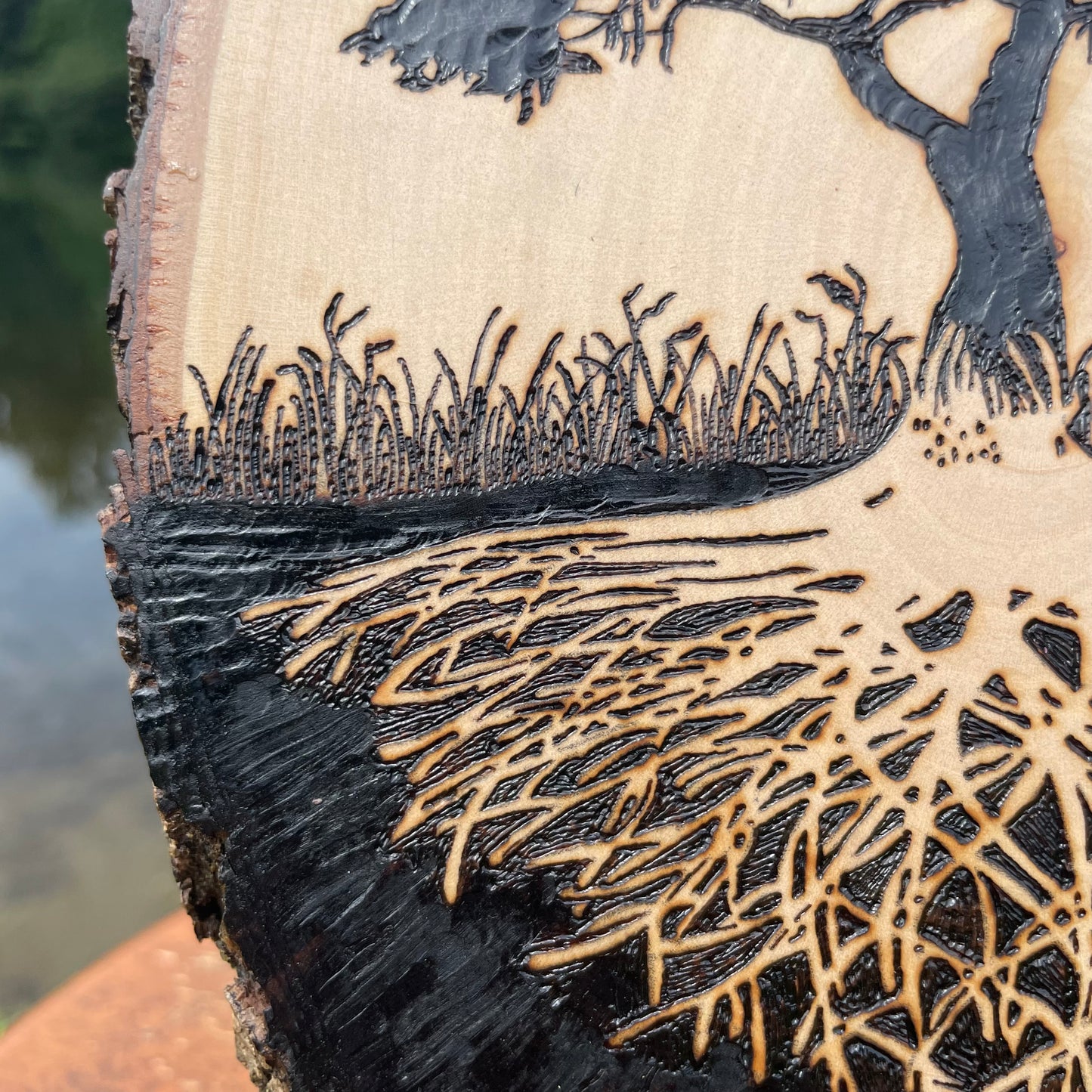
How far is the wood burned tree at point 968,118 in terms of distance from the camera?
0.61 meters

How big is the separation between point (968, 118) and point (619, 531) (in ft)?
1.26

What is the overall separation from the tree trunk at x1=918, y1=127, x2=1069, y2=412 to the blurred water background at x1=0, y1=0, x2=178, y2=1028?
185 centimetres

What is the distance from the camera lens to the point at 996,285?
0.62 m

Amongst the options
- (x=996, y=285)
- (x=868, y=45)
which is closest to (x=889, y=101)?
(x=868, y=45)

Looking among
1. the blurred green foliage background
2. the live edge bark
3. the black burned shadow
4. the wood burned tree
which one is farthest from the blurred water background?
the wood burned tree

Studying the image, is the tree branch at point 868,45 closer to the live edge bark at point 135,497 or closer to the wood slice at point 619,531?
the wood slice at point 619,531

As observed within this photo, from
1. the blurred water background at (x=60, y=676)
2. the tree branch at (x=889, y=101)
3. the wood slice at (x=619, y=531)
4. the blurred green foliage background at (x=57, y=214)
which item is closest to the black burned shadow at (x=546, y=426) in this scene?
the wood slice at (x=619, y=531)

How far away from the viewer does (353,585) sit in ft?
1.94

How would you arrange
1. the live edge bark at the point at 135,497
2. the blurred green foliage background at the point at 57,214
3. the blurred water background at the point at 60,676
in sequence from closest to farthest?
1. the live edge bark at the point at 135,497
2. the blurred water background at the point at 60,676
3. the blurred green foliage background at the point at 57,214

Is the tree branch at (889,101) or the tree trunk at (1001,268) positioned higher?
the tree branch at (889,101)

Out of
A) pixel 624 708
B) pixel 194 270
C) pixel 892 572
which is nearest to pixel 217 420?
pixel 194 270

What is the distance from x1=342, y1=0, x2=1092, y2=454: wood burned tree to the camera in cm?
61

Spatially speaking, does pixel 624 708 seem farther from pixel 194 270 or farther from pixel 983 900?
pixel 194 270

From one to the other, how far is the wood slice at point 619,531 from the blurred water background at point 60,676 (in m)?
1.44
